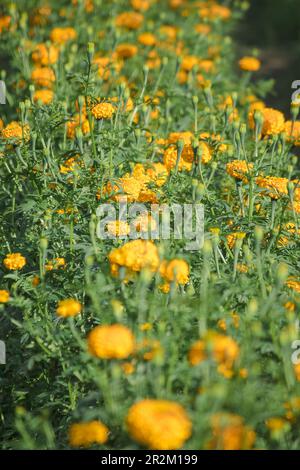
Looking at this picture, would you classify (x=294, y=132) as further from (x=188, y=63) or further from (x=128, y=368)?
(x=128, y=368)

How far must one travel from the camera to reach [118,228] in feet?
7.91

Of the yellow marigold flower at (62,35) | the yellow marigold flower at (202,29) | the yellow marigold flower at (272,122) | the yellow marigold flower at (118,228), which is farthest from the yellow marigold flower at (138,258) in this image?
the yellow marigold flower at (202,29)

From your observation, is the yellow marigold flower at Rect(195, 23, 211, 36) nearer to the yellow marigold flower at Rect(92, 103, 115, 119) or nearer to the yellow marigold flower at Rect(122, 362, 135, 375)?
the yellow marigold flower at Rect(92, 103, 115, 119)

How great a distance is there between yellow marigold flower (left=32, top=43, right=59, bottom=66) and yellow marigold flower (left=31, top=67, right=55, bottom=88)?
6 cm

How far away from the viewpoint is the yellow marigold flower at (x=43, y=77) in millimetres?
3945

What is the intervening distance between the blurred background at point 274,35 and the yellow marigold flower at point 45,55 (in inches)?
136

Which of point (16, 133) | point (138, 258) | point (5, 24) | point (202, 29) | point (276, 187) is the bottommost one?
point (138, 258)

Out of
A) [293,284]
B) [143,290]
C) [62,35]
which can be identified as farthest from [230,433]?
[62,35]

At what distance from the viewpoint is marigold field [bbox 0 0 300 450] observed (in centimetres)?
183

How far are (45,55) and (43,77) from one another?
0.25m

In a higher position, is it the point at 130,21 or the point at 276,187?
the point at 130,21

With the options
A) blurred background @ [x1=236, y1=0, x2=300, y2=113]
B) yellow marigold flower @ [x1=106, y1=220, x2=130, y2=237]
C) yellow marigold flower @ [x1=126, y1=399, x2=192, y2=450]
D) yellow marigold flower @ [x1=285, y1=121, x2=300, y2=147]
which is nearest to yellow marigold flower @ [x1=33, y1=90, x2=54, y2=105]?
yellow marigold flower @ [x1=285, y1=121, x2=300, y2=147]

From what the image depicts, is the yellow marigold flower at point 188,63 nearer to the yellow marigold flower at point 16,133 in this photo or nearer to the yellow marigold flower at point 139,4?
the yellow marigold flower at point 139,4
